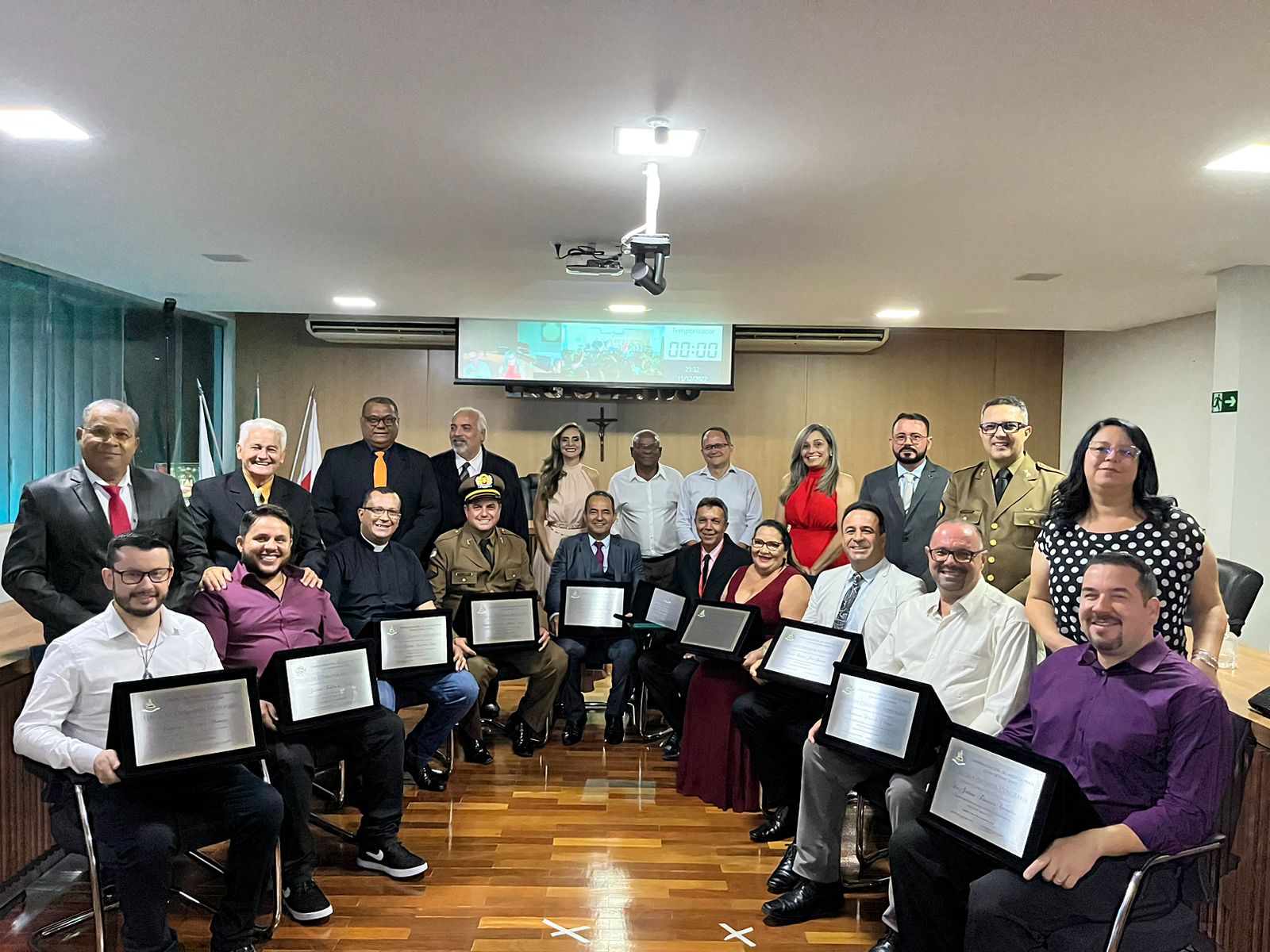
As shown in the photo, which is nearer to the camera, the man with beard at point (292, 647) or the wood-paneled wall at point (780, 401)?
the man with beard at point (292, 647)

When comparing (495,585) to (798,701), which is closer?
(798,701)

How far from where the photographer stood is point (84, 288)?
643 cm

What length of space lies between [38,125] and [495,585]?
279 centimetres

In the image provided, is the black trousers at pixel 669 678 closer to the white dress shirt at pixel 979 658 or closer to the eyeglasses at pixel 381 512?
the eyeglasses at pixel 381 512

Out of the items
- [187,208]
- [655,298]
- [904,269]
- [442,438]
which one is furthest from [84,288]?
[904,269]

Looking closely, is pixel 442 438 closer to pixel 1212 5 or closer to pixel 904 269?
pixel 904 269

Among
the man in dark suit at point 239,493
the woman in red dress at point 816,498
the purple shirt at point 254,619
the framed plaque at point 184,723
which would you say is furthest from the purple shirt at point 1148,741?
the man in dark suit at point 239,493

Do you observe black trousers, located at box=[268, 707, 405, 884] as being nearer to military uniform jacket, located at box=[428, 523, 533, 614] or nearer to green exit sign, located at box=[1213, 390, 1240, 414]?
military uniform jacket, located at box=[428, 523, 533, 614]

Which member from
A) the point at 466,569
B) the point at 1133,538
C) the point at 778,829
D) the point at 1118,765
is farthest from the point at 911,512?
the point at 1118,765

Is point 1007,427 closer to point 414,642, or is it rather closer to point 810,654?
point 810,654

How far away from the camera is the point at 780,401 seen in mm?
8984

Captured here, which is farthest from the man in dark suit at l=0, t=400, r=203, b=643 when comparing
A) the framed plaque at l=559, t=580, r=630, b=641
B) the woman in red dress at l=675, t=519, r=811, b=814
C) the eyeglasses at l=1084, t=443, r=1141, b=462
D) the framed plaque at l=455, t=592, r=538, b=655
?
the eyeglasses at l=1084, t=443, r=1141, b=462

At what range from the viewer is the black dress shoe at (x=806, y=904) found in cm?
312

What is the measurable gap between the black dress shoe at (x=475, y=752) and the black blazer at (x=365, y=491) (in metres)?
1.04
